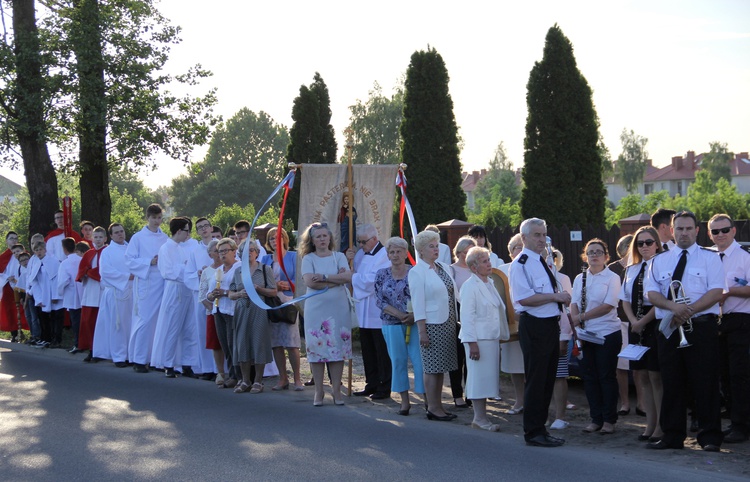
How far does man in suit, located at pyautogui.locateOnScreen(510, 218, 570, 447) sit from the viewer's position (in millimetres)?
7953

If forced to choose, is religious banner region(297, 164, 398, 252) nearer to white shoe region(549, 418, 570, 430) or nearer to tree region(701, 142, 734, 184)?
white shoe region(549, 418, 570, 430)

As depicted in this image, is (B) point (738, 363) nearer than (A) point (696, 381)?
No

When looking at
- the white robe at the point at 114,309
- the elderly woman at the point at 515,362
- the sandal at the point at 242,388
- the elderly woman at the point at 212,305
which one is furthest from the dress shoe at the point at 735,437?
the white robe at the point at 114,309

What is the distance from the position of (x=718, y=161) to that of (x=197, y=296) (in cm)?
10117

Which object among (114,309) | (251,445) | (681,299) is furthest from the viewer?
(114,309)

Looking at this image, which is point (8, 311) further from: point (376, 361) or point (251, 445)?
point (251, 445)

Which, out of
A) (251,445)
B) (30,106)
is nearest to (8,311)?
(30,106)

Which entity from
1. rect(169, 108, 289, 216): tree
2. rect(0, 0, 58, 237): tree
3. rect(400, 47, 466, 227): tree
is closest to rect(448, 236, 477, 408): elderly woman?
rect(0, 0, 58, 237): tree

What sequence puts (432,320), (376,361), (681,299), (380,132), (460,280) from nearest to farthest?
(681,299) → (432,320) → (460,280) → (376,361) → (380,132)

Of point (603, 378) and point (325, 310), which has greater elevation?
point (325, 310)

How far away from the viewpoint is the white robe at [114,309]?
47.3 ft

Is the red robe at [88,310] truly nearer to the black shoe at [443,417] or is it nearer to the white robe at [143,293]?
the white robe at [143,293]

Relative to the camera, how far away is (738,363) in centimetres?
819

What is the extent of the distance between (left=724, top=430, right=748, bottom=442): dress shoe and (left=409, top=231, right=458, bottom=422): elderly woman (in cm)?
262
